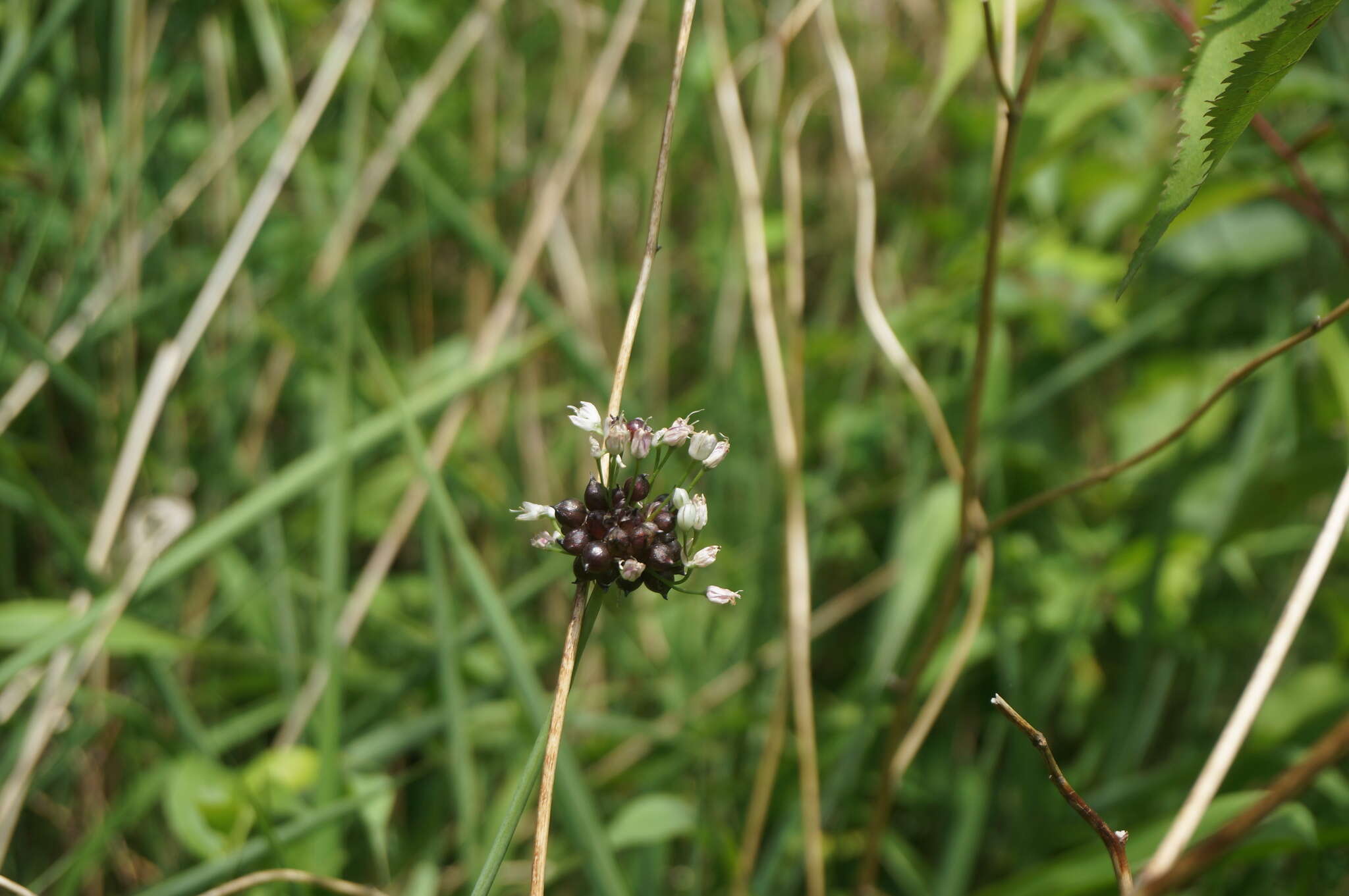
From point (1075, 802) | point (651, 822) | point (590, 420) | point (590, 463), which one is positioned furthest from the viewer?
point (590, 463)

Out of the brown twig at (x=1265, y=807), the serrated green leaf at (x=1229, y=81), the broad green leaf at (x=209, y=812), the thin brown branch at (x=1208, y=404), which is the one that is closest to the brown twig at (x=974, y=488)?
the thin brown branch at (x=1208, y=404)

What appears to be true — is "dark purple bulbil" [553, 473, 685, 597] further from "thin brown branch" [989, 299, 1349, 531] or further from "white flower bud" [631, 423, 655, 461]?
"thin brown branch" [989, 299, 1349, 531]

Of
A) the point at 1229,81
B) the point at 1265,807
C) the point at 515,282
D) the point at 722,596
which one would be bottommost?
the point at 1265,807

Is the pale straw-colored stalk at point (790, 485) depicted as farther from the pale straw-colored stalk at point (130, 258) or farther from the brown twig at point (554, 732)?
the pale straw-colored stalk at point (130, 258)

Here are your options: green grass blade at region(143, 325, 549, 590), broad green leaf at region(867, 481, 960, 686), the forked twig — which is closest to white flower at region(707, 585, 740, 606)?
the forked twig

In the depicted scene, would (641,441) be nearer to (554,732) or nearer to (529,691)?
(554,732)

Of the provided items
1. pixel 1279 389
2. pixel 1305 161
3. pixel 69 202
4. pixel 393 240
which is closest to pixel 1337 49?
pixel 1305 161

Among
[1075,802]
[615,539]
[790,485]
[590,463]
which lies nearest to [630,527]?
[615,539]
